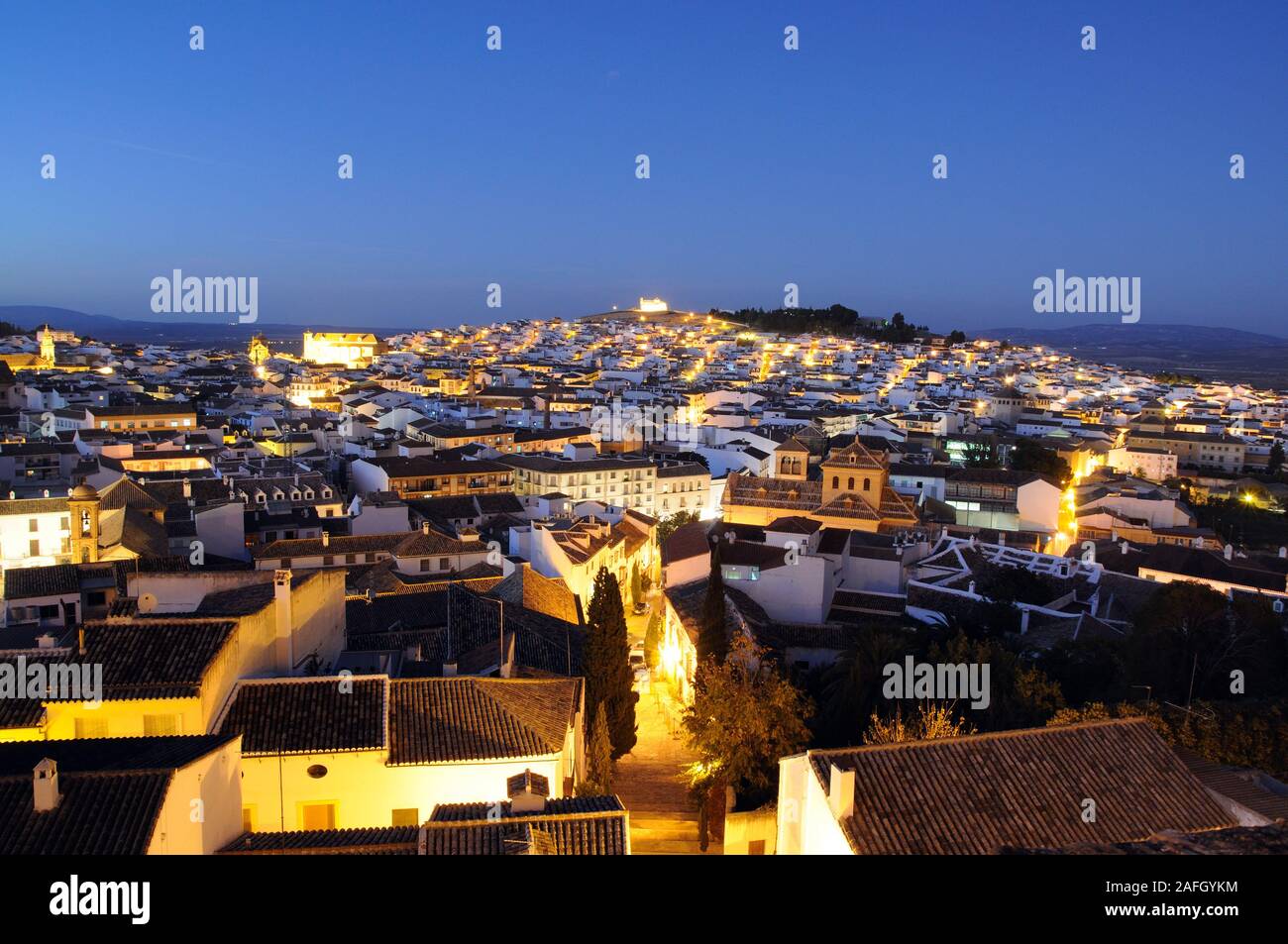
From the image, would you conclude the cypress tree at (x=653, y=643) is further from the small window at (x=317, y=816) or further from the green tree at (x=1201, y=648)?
the small window at (x=317, y=816)

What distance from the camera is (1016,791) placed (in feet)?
26.3

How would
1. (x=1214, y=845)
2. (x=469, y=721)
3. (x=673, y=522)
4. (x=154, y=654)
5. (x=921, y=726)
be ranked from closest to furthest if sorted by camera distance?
(x=1214, y=845) < (x=154, y=654) < (x=469, y=721) < (x=921, y=726) < (x=673, y=522)

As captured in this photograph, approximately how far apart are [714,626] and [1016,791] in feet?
26.7

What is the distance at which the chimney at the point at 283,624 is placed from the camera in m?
10.3

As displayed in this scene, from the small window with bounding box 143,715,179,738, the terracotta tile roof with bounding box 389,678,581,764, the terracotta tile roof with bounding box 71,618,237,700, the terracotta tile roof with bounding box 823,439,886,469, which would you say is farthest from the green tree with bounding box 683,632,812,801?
the terracotta tile roof with bounding box 823,439,886,469

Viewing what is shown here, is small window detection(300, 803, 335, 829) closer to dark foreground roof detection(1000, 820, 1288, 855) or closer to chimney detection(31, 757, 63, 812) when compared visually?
chimney detection(31, 757, 63, 812)

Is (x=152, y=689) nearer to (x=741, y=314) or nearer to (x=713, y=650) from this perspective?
(x=713, y=650)

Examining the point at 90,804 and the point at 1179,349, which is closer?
the point at 90,804

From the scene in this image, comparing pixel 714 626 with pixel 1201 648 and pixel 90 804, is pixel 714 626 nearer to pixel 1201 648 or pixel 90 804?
pixel 1201 648

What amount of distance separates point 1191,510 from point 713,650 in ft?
84.9

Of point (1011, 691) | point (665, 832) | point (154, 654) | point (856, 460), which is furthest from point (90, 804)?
point (856, 460)

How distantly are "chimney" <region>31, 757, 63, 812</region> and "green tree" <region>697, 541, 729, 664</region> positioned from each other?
34.6 ft

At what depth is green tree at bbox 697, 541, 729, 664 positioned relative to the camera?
15641 mm
